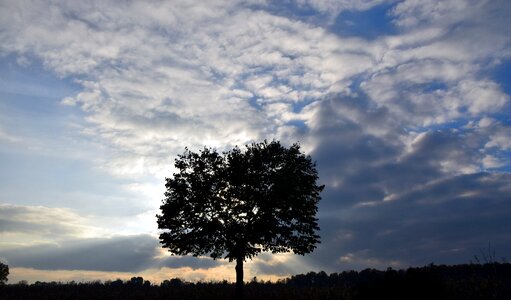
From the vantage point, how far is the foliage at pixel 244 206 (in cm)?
3678

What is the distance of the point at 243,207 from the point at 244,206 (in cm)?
12

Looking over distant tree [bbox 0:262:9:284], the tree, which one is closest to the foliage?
the tree

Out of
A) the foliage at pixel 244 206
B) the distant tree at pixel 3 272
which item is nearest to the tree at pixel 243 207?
the foliage at pixel 244 206

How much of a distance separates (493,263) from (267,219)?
63.4 ft

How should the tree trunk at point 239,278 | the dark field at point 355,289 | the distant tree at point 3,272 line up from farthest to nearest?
the distant tree at point 3,272 → the tree trunk at point 239,278 → the dark field at point 355,289

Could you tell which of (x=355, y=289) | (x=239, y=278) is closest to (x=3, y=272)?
(x=239, y=278)

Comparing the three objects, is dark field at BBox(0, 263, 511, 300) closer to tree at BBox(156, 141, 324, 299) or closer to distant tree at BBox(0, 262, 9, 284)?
tree at BBox(156, 141, 324, 299)

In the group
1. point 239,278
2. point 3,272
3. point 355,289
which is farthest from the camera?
point 3,272

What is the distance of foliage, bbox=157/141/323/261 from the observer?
36.8 m

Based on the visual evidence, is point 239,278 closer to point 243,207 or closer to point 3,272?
point 243,207

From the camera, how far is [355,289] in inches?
894

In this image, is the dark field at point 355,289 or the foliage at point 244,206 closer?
the dark field at point 355,289

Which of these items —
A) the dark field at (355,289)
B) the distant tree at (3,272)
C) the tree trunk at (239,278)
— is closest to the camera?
the dark field at (355,289)

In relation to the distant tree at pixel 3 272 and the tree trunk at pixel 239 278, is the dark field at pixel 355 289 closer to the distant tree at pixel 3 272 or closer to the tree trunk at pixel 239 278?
the tree trunk at pixel 239 278
